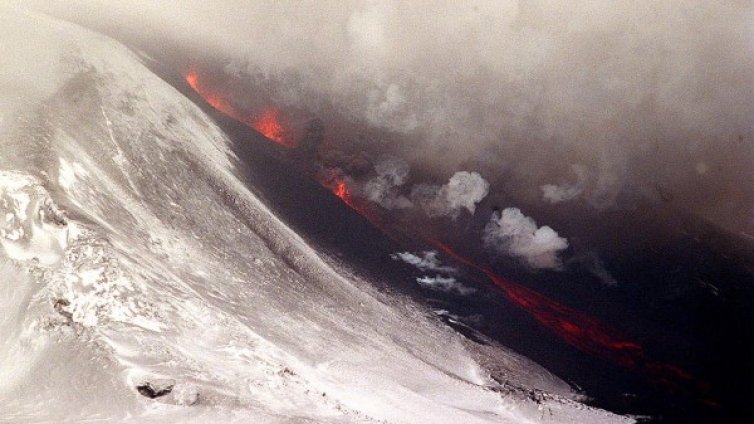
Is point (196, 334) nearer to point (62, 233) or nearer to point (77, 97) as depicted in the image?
point (62, 233)

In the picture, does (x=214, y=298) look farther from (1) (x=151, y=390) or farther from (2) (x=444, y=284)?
(2) (x=444, y=284)

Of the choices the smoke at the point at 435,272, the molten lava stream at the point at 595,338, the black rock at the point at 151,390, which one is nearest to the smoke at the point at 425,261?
the smoke at the point at 435,272

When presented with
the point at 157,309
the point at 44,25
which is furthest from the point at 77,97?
the point at 157,309

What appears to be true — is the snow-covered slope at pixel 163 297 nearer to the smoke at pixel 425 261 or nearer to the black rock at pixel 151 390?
the black rock at pixel 151 390

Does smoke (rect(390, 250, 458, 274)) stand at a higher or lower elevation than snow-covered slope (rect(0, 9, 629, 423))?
higher

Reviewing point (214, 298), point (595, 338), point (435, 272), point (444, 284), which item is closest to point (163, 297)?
point (214, 298)

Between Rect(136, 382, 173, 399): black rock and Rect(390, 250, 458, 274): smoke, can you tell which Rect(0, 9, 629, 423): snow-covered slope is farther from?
Rect(390, 250, 458, 274): smoke

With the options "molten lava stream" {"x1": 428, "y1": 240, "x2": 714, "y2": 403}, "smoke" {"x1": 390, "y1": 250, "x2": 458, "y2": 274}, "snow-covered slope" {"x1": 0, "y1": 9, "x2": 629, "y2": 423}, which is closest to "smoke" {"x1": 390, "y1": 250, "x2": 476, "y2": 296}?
"smoke" {"x1": 390, "y1": 250, "x2": 458, "y2": 274}

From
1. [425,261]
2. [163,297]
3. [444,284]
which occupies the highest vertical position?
[425,261]
